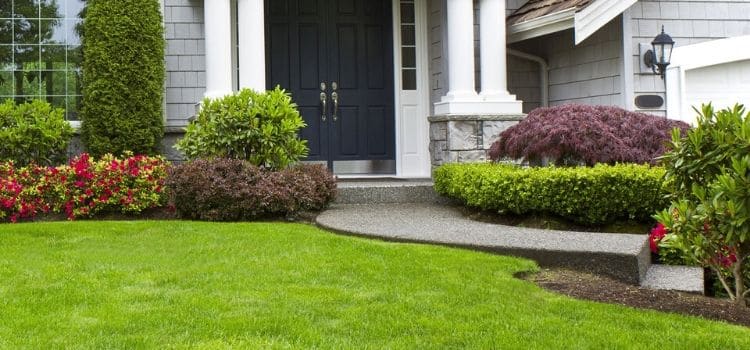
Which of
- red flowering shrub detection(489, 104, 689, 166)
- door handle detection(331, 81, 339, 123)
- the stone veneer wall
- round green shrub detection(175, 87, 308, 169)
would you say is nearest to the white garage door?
red flowering shrub detection(489, 104, 689, 166)

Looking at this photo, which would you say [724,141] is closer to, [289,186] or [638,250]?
[638,250]

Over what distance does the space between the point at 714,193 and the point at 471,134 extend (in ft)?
17.2

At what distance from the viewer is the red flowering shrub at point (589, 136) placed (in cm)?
755

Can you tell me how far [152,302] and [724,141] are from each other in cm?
305

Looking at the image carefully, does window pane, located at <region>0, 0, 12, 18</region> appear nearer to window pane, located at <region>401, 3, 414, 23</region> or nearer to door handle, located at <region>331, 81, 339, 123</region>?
door handle, located at <region>331, 81, 339, 123</region>

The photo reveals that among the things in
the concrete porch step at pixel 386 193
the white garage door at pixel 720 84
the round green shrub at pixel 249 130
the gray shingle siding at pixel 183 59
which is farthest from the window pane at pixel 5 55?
the white garage door at pixel 720 84

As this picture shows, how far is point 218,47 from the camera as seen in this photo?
918 centimetres

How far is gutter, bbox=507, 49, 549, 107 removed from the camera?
10492 millimetres

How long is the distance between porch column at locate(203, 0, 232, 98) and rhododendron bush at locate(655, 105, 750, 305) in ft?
18.6

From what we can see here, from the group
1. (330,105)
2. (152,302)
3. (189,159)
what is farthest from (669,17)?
(152,302)

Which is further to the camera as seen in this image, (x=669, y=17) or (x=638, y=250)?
(x=669, y=17)

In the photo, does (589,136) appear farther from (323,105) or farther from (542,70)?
(323,105)

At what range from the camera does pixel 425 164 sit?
1075 cm

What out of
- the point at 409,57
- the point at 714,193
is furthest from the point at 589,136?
the point at 409,57
